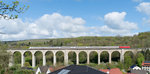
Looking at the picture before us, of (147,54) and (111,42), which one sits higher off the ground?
(111,42)

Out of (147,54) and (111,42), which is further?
(111,42)

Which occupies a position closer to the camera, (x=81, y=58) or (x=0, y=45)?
(x=0, y=45)

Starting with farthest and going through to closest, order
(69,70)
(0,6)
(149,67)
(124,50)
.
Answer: (124,50), (149,67), (69,70), (0,6)

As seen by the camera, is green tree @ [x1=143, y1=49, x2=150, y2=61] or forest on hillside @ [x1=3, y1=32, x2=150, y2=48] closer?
green tree @ [x1=143, y1=49, x2=150, y2=61]

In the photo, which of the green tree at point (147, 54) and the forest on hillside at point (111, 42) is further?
the forest on hillside at point (111, 42)

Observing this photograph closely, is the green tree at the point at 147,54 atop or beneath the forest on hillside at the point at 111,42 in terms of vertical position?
beneath

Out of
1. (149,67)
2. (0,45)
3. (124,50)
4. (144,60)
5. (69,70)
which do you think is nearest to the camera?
(69,70)

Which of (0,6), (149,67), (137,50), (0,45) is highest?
(0,6)

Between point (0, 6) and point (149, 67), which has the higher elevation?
point (0, 6)

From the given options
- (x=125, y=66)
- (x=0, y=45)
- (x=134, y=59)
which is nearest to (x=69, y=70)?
(x=0, y=45)

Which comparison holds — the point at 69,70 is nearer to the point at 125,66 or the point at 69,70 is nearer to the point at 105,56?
the point at 125,66

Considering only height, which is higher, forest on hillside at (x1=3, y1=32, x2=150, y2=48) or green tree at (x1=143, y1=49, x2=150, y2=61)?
forest on hillside at (x1=3, y1=32, x2=150, y2=48)
